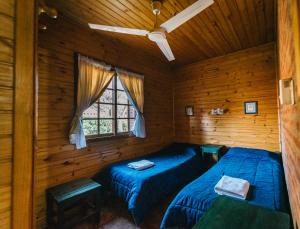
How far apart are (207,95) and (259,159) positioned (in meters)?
1.76

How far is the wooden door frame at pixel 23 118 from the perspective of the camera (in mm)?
625

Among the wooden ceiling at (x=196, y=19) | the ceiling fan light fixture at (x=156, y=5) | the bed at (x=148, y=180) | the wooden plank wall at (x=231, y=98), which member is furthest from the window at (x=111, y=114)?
the wooden plank wall at (x=231, y=98)

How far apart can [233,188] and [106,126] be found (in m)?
2.16

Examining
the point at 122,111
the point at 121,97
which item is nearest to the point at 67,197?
the point at 122,111

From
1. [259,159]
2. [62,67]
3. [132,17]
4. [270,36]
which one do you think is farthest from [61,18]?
[259,159]

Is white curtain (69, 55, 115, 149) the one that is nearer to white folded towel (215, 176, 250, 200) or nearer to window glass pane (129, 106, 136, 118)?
window glass pane (129, 106, 136, 118)

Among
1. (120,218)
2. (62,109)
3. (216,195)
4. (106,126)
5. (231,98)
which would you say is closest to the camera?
(216,195)

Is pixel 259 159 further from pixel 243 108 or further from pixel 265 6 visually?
pixel 265 6

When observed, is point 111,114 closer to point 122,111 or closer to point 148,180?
point 122,111

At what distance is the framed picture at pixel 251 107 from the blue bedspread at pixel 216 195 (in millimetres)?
1010

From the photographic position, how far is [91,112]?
2.75 metres

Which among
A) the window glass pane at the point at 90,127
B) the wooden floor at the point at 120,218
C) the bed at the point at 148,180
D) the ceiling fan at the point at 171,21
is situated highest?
the ceiling fan at the point at 171,21

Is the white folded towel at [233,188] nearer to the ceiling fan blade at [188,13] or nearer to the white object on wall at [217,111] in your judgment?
the ceiling fan blade at [188,13]

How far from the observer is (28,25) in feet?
2.18
